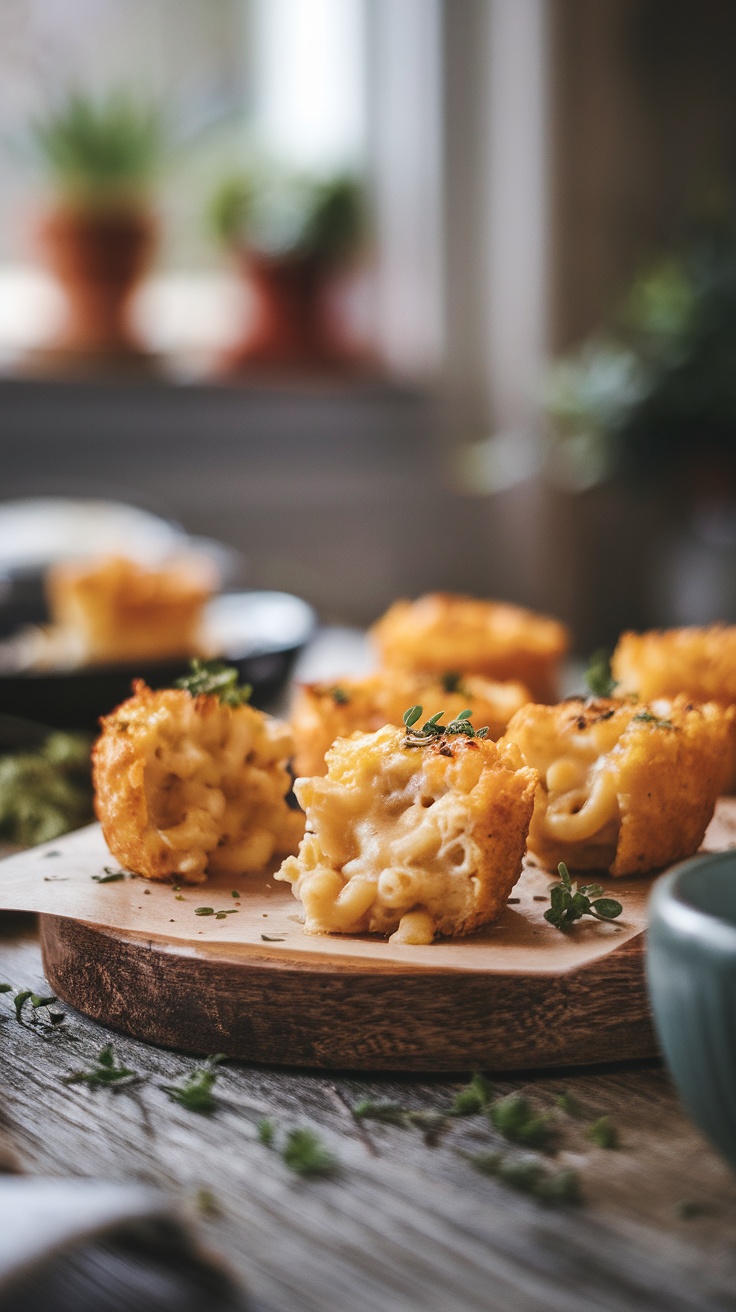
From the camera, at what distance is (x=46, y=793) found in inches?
83.7

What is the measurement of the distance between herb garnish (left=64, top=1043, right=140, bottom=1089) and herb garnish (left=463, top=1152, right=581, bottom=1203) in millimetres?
350

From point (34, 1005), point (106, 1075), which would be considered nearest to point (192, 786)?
point (34, 1005)

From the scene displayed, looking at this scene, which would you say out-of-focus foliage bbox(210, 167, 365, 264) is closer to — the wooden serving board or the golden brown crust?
the golden brown crust

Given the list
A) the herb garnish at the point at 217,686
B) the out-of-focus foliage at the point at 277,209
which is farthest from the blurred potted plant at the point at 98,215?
the herb garnish at the point at 217,686

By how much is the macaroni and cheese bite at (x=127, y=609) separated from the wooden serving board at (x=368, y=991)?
1.55 m

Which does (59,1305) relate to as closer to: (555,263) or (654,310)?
(654,310)

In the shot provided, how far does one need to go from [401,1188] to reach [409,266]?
18.2ft

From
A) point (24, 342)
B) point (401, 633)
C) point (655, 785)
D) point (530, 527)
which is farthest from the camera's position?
point (530, 527)

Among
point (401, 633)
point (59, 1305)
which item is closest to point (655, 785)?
point (59, 1305)

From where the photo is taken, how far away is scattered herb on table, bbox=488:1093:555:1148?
3.75ft

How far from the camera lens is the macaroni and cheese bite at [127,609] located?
2965 mm

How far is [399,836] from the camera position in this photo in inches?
54.7

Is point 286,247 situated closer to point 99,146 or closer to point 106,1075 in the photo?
point 99,146

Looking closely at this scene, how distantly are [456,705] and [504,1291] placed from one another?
1015 millimetres
